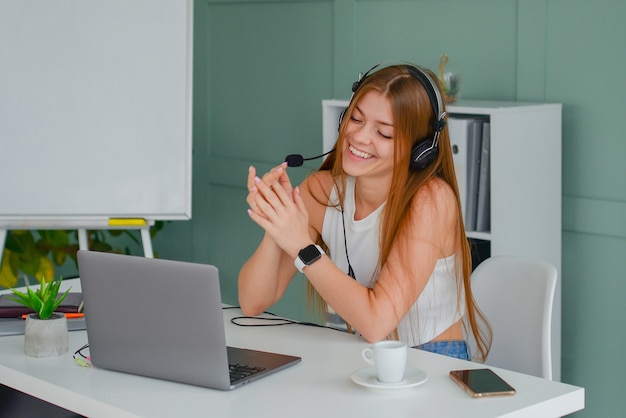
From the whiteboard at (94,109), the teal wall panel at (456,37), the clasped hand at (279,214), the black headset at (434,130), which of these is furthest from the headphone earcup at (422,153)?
the whiteboard at (94,109)

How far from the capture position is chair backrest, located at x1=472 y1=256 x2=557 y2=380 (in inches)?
76.3

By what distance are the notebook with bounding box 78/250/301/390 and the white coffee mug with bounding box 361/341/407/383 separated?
21cm

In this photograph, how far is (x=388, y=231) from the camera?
1.98 m

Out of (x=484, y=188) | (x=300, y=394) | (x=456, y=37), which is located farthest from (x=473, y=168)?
(x=300, y=394)

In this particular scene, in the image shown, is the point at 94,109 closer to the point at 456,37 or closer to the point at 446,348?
the point at 456,37

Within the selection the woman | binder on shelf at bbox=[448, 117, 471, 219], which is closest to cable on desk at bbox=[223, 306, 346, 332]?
the woman

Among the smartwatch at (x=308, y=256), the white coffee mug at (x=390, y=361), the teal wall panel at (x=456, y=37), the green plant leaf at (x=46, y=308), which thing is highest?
the teal wall panel at (x=456, y=37)

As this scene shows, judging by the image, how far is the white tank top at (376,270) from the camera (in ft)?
6.53

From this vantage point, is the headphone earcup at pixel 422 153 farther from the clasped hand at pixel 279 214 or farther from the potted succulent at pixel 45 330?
the potted succulent at pixel 45 330

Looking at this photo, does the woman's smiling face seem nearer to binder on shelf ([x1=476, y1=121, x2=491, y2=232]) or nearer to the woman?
the woman

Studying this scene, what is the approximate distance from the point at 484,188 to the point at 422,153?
746 millimetres

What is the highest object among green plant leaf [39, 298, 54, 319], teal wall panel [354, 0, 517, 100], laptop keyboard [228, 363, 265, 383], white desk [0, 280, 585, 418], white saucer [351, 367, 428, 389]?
teal wall panel [354, 0, 517, 100]

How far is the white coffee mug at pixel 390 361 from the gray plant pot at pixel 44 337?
0.62 meters

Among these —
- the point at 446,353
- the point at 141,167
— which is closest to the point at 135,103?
the point at 141,167
